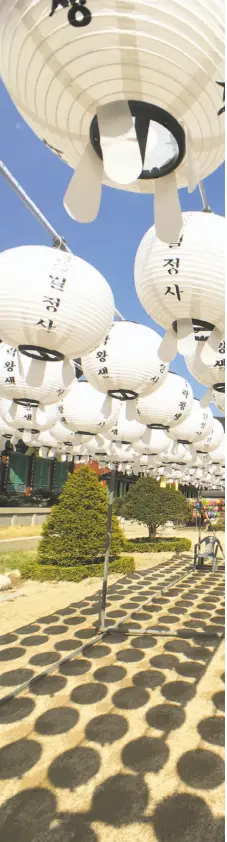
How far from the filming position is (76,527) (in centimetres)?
1013

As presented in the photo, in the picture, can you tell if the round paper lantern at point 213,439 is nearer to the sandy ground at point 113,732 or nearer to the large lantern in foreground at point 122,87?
the sandy ground at point 113,732

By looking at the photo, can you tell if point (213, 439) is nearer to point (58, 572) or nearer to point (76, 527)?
point (76, 527)

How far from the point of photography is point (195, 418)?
539 cm

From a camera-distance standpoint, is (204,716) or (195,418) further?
(195,418)

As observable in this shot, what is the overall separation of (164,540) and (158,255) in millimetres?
16341

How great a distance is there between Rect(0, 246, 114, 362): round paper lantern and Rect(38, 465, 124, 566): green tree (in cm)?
825

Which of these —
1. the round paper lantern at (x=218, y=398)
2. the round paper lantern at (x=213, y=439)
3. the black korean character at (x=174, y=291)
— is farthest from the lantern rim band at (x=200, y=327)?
the round paper lantern at (x=213, y=439)

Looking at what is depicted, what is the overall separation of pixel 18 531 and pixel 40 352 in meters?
14.1

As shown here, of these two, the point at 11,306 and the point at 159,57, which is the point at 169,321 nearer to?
the point at 11,306

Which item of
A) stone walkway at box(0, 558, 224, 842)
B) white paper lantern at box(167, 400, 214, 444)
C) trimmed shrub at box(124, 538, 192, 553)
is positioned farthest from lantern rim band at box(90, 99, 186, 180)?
trimmed shrub at box(124, 538, 192, 553)

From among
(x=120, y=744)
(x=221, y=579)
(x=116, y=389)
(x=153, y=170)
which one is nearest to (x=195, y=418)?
(x=116, y=389)

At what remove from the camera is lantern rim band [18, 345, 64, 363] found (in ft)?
7.83

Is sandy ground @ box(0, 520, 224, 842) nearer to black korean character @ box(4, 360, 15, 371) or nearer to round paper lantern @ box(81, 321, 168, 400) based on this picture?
round paper lantern @ box(81, 321, 168, 400)

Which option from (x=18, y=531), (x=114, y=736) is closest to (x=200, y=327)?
(x=114, y=736)
